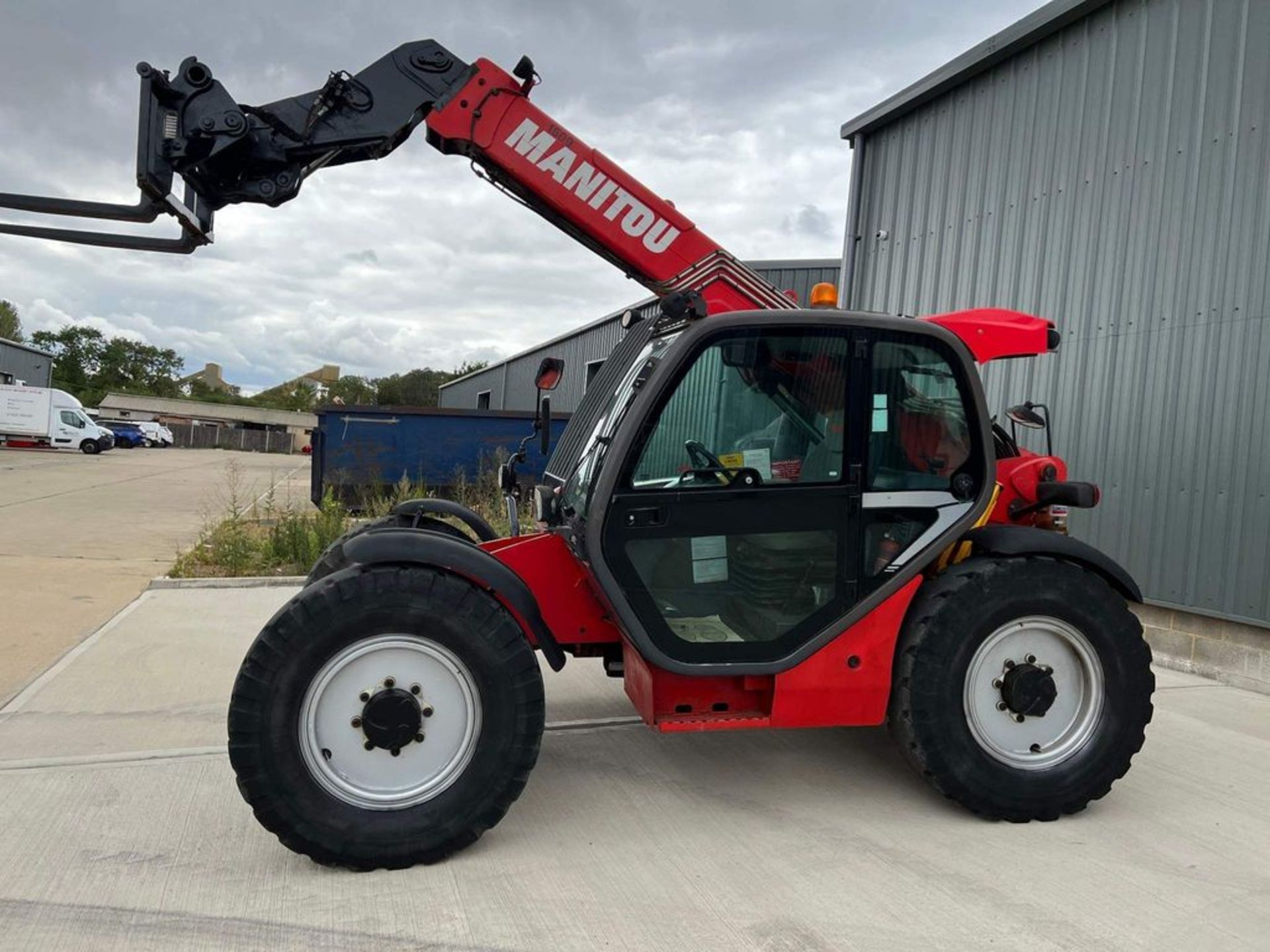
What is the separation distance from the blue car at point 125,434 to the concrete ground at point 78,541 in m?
25.7

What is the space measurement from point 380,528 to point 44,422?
38.8 metres

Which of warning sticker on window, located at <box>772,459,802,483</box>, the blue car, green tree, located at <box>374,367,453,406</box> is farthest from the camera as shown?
green tree, located at <box>374,367,453,406</box>

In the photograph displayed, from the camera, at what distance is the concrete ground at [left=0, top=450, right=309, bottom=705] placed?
22.4 ft

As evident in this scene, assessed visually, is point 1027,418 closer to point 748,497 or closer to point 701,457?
point 748,497

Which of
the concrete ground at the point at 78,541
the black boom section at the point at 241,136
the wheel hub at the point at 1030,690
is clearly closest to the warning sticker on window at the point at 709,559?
the wheel hub at the point at 1030,690

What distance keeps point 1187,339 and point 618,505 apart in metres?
4.91

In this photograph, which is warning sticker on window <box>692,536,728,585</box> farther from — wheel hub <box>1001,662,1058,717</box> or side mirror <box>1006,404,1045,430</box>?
side mirror <box>1006,404,1045,430</box>

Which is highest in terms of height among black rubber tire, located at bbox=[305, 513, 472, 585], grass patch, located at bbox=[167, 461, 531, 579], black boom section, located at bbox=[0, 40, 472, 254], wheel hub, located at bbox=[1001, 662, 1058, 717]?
black boom section, located at bbox=[0, 40, 472, 254]

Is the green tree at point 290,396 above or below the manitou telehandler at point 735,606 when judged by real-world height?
above

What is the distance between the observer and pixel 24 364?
170 feet

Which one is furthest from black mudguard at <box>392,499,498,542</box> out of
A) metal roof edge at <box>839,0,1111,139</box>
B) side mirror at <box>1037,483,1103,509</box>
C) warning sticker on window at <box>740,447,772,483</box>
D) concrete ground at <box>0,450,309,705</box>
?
metal roof edge at <box>839,0,1111,139</box>

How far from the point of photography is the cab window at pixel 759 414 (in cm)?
367

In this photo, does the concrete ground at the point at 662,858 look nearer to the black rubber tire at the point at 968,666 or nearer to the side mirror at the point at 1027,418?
the black rubber tire at the point at 968,666

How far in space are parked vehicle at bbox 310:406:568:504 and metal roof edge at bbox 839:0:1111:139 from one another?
5764 millimetres
